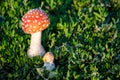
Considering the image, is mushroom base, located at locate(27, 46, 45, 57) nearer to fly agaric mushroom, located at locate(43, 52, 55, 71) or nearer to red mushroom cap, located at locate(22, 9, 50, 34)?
fly agaric mushroom, located at locate(43, 52, 55, 71)

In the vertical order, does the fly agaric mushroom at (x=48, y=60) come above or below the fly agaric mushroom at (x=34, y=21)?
below

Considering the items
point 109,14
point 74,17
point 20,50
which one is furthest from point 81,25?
point 20,50

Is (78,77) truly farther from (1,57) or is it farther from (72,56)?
(1,57)

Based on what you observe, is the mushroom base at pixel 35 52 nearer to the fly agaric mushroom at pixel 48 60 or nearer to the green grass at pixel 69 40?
the green grass at pixel 69 40

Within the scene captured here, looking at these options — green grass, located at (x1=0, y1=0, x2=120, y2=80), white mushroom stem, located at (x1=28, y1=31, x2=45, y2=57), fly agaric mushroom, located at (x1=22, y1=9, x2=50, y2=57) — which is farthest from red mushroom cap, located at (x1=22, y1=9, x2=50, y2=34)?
green grass, located at (x1=0, y1=0, x2=120, y2=80)

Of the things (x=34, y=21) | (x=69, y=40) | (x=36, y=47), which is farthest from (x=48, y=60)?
(x=69, y=40)

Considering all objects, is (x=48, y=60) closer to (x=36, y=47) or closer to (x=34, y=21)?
(x=36, y=47)

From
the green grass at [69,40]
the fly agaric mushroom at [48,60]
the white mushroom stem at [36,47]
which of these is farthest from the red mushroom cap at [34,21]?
the green grass at [69,40]
